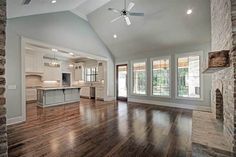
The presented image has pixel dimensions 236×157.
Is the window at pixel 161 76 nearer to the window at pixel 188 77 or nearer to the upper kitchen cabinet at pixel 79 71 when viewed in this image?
the window at pixel 188 77

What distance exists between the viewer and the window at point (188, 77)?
5703mm

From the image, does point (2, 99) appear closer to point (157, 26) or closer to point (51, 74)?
point (157, 26)

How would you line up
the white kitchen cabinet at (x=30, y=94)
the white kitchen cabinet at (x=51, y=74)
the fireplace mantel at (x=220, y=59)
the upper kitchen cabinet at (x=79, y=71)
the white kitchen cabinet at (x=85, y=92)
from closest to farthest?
the fireplace mantel at (x=220, y=59), the white kitchen cabinet at (x=30, y=94), the white kitchen cabinet at (x=51, y=74), the white kitchen cabinet at (x=85, y=92), the upper kitchen cabinet at (x=79, y=71)

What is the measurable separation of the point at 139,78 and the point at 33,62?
6473 mm

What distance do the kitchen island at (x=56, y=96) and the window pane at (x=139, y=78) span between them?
3583 millimetres

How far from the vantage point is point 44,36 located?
4.88 m

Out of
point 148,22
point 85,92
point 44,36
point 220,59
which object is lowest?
point 85,92

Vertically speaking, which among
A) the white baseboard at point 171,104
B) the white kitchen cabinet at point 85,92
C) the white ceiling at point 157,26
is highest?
the white ceiling at point 157,26

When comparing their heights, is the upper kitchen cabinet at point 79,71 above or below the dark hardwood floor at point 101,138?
above

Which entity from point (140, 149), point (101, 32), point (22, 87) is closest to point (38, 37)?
point (22, 87)

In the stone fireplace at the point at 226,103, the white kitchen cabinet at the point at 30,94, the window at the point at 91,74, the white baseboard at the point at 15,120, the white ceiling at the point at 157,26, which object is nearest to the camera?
the stone fireplace at the point at 226,103

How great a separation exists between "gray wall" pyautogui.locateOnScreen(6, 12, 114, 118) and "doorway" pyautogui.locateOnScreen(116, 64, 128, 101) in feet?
5.68

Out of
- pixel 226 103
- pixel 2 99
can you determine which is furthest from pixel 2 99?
pixel 226 103

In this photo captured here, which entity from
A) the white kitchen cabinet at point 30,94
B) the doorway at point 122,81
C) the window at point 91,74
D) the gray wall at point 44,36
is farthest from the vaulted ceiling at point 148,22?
the white kitchen cabinet at point 30,94
